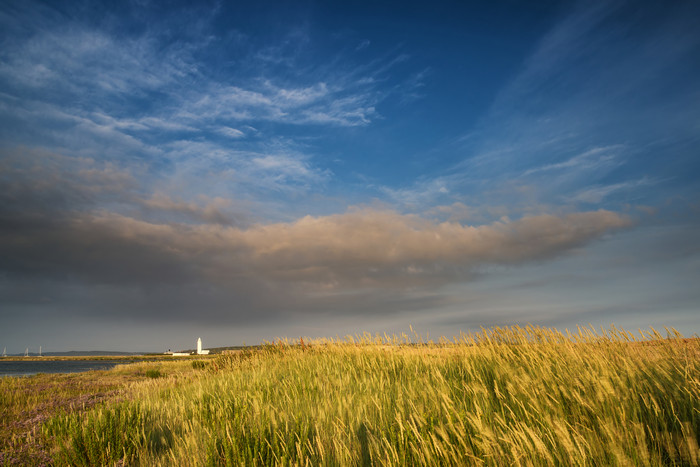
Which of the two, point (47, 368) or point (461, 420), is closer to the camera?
point (461, 420)

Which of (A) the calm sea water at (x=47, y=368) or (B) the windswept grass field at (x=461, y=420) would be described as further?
(A) the calm sea water at (x=47, y=368)

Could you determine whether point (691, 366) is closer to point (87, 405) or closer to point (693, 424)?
point (693, 424)

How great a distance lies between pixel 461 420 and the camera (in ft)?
10.2

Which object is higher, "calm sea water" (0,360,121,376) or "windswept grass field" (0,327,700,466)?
"windswept grass field" (0,327,700,466)

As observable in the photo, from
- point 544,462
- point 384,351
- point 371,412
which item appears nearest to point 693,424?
point 544,462

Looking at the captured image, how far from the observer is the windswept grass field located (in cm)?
300

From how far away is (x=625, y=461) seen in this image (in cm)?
226

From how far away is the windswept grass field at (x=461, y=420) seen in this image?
300 cm

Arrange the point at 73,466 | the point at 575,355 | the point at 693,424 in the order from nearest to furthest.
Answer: the point at 693,424
the point at 73,466
the point at 575,355

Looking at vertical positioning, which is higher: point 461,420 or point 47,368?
point 461,420

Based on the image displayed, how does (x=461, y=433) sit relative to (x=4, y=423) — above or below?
above

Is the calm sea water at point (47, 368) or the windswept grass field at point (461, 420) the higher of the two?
the windswept grass field at point (461, 420)

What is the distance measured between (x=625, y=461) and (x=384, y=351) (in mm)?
10561

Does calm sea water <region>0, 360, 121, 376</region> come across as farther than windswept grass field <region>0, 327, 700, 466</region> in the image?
Yes
